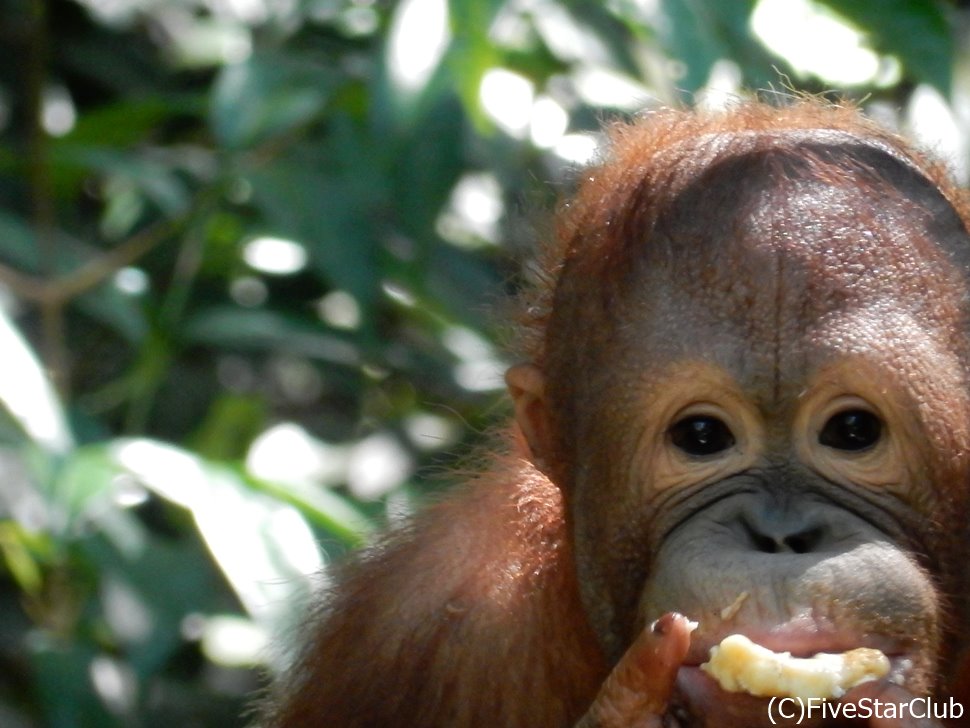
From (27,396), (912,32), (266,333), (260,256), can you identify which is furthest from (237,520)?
(912,32)

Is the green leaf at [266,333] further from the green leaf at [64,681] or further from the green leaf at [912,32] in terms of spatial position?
the green leaf at [912,32]

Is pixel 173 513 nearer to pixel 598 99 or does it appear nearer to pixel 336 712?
pixel 336 712

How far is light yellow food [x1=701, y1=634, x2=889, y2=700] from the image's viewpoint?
263 centimetres

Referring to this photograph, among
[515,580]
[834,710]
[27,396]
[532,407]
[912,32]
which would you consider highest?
[912,32]

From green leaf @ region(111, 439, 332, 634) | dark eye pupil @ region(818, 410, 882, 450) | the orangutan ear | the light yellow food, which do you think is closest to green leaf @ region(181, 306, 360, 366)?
green leaf @ region(111, 439, 332, 634)

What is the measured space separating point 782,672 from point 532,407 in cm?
114

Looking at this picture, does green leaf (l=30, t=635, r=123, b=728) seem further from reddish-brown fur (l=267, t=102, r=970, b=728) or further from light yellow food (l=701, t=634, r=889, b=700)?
light yellow food (l=701, t=634, r=889, b=700)

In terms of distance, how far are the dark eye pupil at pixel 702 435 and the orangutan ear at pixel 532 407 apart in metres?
0.46

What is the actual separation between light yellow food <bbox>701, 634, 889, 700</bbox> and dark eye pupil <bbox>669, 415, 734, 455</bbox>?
55 cm

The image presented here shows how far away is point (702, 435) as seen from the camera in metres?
3.16

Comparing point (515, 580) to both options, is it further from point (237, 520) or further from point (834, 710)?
point (834, 710)

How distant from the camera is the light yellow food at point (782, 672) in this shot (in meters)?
2.63

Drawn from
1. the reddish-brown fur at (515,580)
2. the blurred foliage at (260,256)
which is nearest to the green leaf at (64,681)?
the blurred foliage at (260,256)

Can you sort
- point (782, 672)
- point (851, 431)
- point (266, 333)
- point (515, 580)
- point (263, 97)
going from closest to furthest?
1. point (782, 672)
2. point (851, 431)
3. point (515, 580)
4. point (263, 97)
5. point (266, 333)
